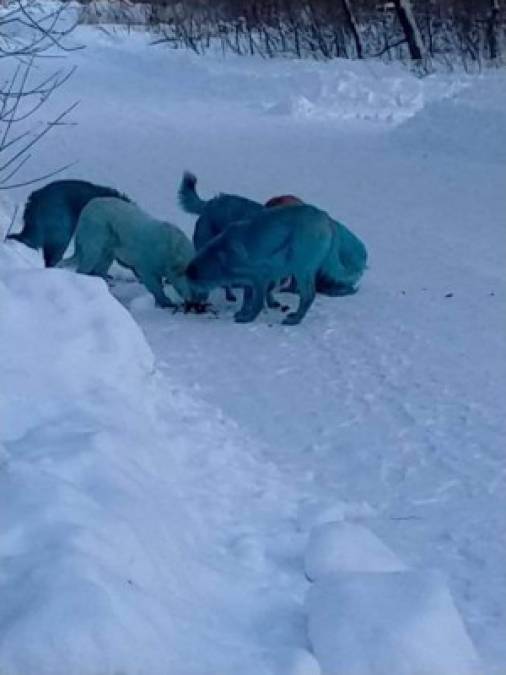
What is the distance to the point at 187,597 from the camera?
4.52 meters

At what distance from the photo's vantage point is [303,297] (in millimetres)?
9352

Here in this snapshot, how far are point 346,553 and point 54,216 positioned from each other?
5805 millimetres

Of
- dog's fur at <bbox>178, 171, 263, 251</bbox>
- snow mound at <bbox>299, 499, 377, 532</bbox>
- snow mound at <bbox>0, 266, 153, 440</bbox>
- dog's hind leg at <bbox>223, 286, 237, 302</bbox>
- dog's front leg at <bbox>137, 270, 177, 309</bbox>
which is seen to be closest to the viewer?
snow mound at <bbox>299, 499, 377, 532</bbox>

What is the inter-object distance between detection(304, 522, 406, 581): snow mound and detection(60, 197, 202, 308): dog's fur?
461 centimetres

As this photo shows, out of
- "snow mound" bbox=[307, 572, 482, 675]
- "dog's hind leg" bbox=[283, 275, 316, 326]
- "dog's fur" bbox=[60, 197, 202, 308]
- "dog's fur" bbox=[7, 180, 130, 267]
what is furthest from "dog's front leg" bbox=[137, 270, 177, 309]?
"snow mound" bbox=[307, 572, 482, 675]

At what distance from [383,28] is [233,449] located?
952 inches

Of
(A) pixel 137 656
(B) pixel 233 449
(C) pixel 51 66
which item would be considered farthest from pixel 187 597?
(C) pixel 51 66

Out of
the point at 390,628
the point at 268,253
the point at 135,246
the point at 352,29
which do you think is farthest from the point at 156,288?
the point at 352,29

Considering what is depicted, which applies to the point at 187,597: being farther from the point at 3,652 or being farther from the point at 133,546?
the point at 3,652

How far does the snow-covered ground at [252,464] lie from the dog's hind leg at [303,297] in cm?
9

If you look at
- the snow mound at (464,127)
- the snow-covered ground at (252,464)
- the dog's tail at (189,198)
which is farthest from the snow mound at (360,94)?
the dog's tail at (189,198)

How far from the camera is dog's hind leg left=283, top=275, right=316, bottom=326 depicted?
30.5 ft

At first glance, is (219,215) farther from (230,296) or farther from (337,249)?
(337,249)

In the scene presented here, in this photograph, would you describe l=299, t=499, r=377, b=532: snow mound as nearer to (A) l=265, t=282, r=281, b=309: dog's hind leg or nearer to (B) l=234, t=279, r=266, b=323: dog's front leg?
(B) l=234, t=279, r=266, b=323: dog's front leg
